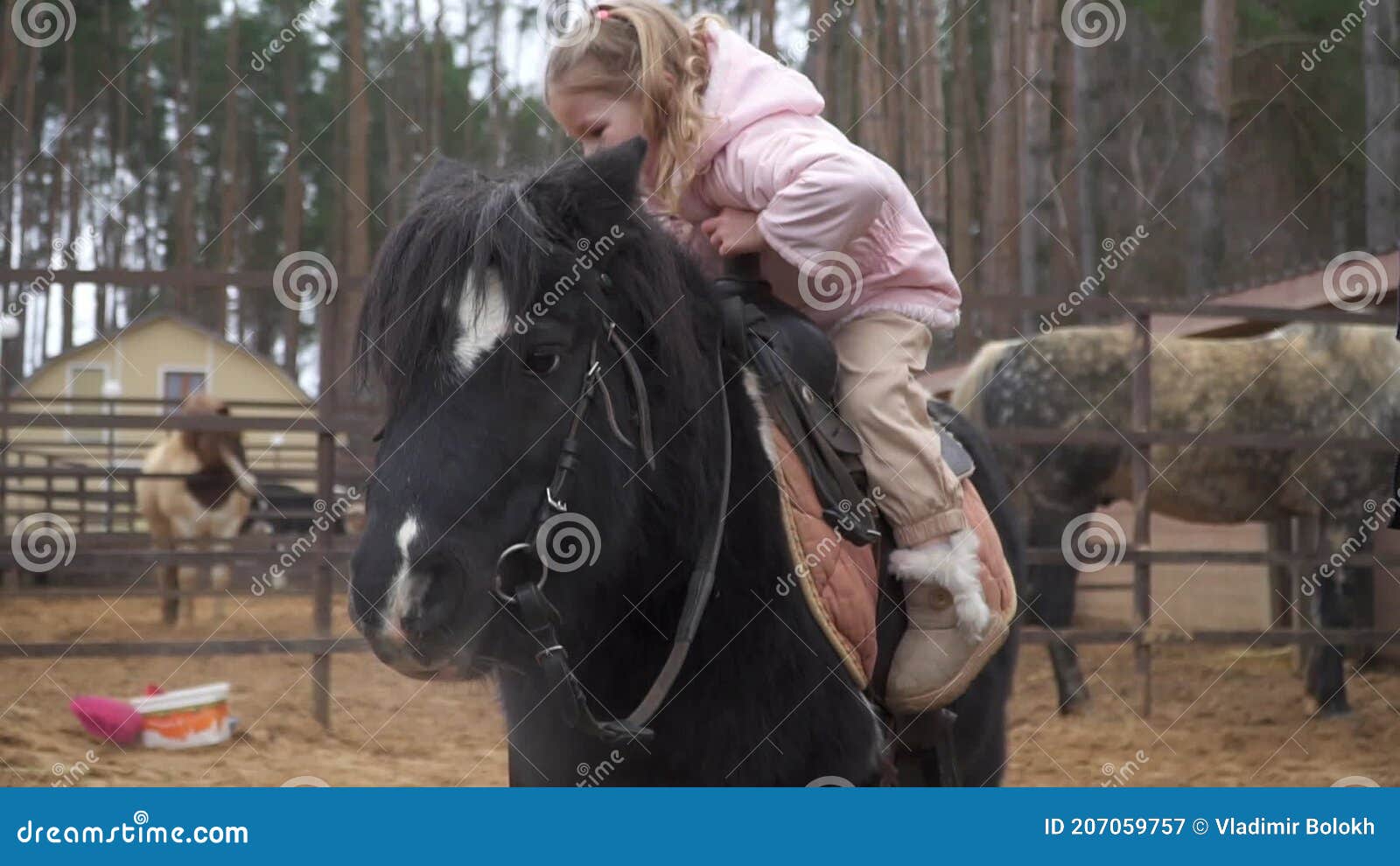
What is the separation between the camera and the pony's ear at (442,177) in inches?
82.0

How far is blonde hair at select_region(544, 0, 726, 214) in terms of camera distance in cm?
235

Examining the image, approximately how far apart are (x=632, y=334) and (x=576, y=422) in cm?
22

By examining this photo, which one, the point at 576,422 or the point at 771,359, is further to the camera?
the point at 771,359

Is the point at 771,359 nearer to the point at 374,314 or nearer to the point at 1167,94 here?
the point at 374,314

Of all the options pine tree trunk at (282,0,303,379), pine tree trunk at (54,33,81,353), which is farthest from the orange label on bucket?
pine tree trunk at (54,33,81,353)

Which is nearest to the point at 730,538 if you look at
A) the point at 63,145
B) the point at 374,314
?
the point at 374,314

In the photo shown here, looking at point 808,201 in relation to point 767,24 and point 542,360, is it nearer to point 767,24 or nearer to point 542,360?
point 542,360

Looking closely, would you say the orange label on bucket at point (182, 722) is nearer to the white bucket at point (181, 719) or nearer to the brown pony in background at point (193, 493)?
the white bucket at point (181, 719)

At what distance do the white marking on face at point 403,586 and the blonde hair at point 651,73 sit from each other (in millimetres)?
945

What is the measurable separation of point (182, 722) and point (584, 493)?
4722mm

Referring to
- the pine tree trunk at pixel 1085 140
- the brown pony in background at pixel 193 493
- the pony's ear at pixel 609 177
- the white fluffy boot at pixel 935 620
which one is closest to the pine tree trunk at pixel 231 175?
the brown pony in background at pixel 193 493

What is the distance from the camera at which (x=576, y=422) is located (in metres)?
1.88

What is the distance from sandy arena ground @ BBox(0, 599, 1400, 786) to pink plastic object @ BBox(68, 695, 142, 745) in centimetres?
6
